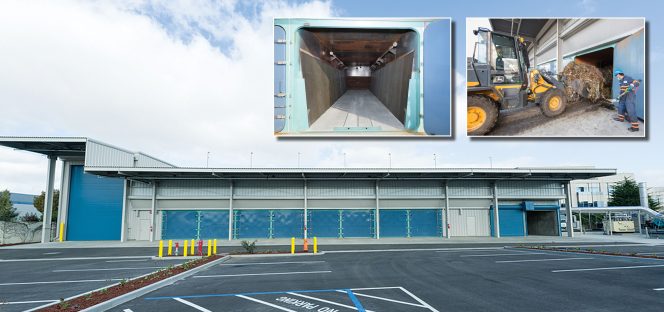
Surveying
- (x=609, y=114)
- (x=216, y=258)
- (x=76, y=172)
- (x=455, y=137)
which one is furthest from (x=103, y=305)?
(x=76, y=172)

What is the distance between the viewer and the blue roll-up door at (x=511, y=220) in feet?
113

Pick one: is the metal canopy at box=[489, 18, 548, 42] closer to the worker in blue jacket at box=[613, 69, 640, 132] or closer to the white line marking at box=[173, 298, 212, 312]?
the worker in blue jacket at box=[613, 69, 640, 132]

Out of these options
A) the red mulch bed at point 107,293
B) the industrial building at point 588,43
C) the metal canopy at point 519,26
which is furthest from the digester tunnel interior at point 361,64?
the red mulch bed at point 107,293

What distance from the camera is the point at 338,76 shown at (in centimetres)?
2086

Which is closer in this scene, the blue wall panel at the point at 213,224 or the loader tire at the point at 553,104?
the loader tire at the point at 553,104

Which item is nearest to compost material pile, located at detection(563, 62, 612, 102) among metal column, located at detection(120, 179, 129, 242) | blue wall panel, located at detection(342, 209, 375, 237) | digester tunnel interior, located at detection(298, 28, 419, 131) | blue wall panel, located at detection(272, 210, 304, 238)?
digester tunnel interior, located at detection(298, 28, 419, 131)

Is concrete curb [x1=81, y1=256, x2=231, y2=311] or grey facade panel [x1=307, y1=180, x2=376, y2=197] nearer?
concrete curb [x1=81, y1=256, x2=231, y2=311]

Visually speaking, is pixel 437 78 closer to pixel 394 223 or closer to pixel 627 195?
pixel 394 223

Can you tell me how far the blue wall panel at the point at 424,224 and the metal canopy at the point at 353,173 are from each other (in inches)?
126

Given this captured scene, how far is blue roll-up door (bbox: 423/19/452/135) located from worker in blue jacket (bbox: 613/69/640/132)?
755cm

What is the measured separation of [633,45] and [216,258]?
881 inches

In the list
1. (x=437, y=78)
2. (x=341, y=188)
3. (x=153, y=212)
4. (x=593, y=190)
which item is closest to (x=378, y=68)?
(x=437, y=78)

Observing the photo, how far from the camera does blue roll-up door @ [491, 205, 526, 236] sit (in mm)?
34594

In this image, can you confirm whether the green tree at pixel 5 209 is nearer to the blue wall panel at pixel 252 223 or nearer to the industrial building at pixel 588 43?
the blue wall panel at pixel 252 223
